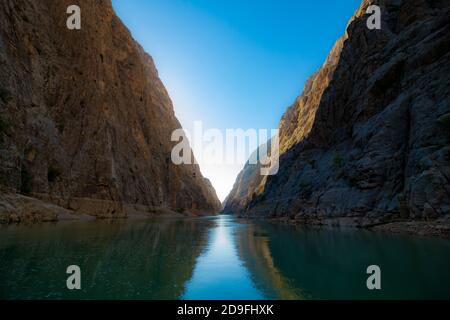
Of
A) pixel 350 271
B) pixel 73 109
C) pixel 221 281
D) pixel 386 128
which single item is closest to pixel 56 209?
pixel 73 109

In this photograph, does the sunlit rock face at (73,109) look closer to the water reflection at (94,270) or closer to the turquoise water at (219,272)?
the water reflection at (94,270)

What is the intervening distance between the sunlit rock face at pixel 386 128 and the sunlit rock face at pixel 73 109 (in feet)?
103

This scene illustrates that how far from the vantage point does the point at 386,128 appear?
2788cm

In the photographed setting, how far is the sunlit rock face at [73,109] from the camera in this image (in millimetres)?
29562

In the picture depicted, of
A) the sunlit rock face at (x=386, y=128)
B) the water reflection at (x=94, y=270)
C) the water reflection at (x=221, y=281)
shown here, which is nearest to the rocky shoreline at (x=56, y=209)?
the water reflection at (x=94, y=270)

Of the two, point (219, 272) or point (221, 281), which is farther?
point (219, 272)

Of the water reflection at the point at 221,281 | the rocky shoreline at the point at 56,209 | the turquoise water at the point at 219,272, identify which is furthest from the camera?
the rocky shoreline at the point at 56,209

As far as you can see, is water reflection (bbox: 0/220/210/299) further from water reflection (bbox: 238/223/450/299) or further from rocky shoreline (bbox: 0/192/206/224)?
rocky shoreline (bbox: 0/192/206/224)

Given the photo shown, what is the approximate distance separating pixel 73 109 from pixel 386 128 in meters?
42.2

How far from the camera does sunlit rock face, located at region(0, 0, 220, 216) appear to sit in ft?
97.0

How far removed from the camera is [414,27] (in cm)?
3133

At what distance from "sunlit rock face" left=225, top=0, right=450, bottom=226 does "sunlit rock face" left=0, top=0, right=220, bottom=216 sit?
103 feet

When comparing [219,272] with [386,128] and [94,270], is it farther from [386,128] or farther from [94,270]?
[386,128]
